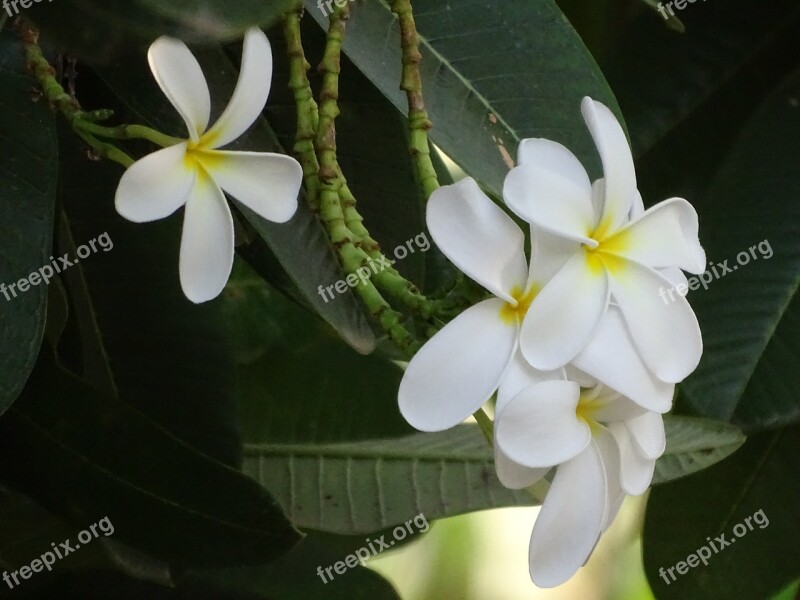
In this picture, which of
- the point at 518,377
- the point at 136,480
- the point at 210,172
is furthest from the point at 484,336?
the point at 136,480

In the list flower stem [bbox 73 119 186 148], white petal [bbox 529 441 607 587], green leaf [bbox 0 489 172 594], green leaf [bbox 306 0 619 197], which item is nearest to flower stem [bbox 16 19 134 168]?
flower stem [bbox 73 119 186 148]

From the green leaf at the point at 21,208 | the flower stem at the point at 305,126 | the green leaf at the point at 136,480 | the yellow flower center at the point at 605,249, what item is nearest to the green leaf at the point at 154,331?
the green leaf at the point at 136,480

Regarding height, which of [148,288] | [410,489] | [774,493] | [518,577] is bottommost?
[518,577]

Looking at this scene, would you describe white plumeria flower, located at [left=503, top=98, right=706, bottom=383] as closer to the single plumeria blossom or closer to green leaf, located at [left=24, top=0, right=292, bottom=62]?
the single plumeria blossom

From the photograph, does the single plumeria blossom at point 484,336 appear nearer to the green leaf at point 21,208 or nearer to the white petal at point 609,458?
the white petal at point 609,458

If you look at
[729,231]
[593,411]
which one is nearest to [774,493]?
[729,231]

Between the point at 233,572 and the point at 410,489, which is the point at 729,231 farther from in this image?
the point at 233,572
